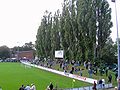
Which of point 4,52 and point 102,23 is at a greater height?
point 102,23

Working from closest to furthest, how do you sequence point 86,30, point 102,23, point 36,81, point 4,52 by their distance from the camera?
point 36,81 < point 102,23 < point 86,30 < point 4,52

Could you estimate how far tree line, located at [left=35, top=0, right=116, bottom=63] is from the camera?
5247 centimetres

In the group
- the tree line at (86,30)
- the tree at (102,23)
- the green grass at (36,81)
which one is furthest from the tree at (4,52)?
the tree at (102,23)

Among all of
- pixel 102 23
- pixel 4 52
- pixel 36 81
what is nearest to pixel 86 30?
pixel 102 23

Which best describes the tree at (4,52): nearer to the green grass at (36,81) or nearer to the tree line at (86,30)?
the tree line at (86,30)

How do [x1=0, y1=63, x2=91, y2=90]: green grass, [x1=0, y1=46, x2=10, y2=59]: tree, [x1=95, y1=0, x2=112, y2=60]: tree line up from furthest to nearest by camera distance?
[x1=0, y1=46, x2=10, y2=59]: tree, [x1=95, y1=0, x2=112, y2=60]: tree, [x1=0, y1=63, x2=91, y2=90]: green grass

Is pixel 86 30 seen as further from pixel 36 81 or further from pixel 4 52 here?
pixel 4 52

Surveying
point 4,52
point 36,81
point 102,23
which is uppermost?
point 102,23

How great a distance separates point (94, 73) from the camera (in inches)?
1715

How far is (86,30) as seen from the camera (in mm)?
54969

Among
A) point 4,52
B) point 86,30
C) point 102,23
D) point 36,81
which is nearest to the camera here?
point 36,81

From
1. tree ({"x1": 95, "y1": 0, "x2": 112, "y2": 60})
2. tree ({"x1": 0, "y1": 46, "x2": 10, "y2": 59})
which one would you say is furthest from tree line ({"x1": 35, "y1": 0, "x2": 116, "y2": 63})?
tree ({"x1": 0, "y1": 46, "x2": 10, "y2": 59})

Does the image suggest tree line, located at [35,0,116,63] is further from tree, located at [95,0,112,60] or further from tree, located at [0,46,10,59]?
tree, located at [0,46,10,59]

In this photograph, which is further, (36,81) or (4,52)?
(4,52)
